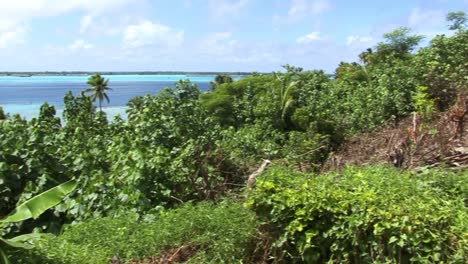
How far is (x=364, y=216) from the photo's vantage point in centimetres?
368

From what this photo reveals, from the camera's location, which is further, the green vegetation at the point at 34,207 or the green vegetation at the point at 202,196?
the green vegetation at the point at 34,207

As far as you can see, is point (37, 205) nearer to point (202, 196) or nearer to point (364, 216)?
point (202, 196)

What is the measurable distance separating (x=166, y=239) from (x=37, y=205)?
1.26 meters

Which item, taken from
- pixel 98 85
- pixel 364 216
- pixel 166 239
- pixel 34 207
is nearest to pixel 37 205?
pixel 34 207

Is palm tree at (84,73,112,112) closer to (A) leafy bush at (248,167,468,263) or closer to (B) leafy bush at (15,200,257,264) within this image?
(B) leafy bush at (15,200,257,264)

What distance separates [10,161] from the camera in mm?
6348

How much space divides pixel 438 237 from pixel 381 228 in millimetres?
386

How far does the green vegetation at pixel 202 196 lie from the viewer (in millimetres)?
3697

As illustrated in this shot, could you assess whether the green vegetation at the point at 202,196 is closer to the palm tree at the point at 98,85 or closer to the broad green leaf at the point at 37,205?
the broad green leaf at the point at 37,205

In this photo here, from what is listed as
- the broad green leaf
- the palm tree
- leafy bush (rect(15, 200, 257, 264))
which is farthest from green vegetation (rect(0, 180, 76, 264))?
the palm tree

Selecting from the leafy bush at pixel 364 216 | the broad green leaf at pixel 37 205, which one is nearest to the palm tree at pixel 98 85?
the broad green leaf at pixel 37 205

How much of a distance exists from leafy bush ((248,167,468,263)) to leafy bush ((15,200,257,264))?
1.07 ft

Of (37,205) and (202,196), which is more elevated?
(37,205)

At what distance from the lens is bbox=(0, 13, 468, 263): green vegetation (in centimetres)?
370
